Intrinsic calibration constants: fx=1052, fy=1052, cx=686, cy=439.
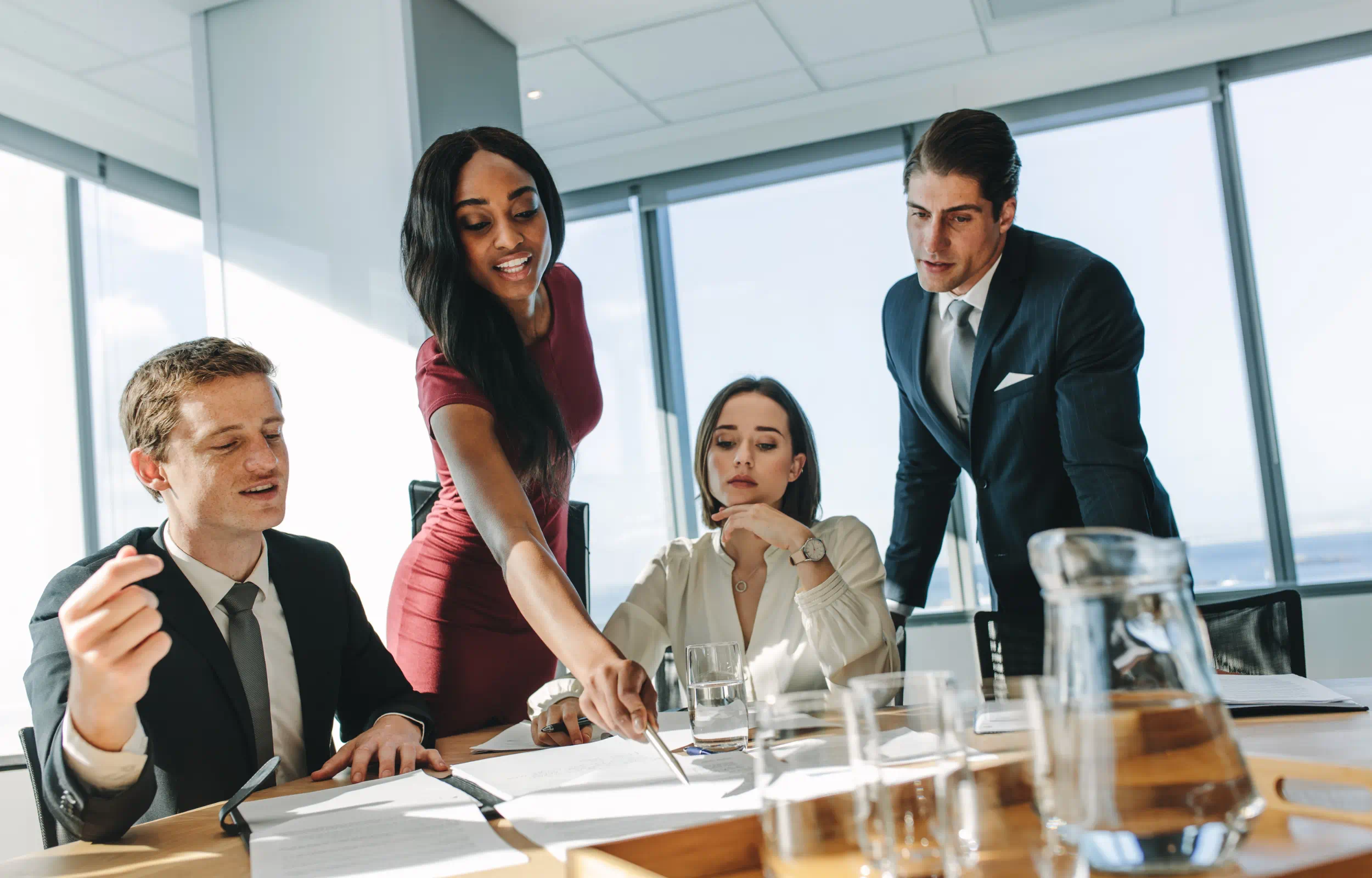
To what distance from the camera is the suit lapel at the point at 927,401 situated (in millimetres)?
2248

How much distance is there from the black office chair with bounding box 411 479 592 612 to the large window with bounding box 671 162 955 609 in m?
2.82

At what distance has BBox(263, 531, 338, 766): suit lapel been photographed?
5.26 feet

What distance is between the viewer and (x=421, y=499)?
234 centimetres

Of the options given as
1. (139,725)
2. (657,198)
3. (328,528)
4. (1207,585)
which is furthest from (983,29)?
(139,725)

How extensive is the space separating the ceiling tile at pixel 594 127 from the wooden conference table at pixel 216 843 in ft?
13.2

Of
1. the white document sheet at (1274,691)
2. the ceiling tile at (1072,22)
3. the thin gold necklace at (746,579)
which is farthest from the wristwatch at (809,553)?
the ceiling tile at (1072,22)

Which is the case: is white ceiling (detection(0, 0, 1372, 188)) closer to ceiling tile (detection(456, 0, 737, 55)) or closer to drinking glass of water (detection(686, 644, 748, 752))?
ceiling tile (detection(456, 0, 737, 55))

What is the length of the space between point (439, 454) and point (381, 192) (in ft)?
5.15

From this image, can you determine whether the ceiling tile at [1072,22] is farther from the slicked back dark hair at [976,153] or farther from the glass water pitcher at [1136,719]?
the glass water pitcher at [1136,719]

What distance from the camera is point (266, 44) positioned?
352cm

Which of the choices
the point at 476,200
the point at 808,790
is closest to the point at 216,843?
the point at 808,790

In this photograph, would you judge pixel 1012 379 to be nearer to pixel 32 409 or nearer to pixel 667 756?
pixel 667 756

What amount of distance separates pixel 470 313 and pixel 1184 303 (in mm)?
3868

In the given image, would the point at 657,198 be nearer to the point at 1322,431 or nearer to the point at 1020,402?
the point at 1322,431
